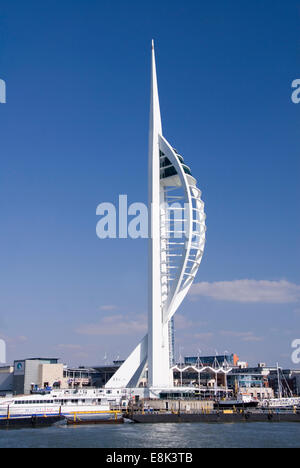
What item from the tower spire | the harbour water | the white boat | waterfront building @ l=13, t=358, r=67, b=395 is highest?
the tower spire

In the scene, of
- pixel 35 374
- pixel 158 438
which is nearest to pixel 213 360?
pixel 35 374

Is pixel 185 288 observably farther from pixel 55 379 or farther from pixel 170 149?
pixel 55 379

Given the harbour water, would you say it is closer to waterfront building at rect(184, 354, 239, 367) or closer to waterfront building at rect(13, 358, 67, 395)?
waterfront building at rect(13, 358, 67, 395)

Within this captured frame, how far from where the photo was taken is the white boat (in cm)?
6006

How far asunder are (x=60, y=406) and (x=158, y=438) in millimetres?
23720

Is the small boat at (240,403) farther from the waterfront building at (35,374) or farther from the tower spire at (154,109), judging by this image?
the tower spire at (154,109)

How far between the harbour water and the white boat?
32.6 ft

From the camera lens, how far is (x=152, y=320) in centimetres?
7431

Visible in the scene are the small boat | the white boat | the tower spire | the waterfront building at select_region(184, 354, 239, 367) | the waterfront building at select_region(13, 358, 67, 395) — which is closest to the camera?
the white boat

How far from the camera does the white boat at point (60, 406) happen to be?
60.1 metres

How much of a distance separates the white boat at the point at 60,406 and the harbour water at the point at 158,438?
9937 mm

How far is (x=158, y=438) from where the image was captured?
41.4m

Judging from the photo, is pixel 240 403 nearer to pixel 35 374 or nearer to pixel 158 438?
pixel 158 438

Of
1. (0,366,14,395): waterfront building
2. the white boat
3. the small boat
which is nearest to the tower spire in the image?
the white boat
